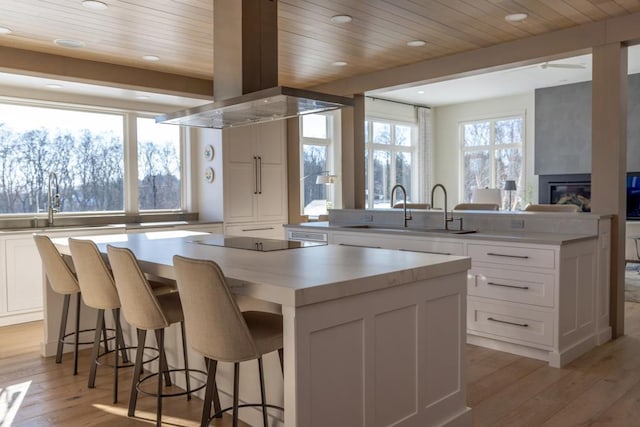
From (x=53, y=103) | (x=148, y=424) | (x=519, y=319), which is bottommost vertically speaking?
(x=148, y=424)

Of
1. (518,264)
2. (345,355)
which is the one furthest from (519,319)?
(345,355)

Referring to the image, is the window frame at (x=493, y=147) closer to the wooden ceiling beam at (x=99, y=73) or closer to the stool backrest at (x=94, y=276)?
the wooden ceiling beam at (x=99, y=73)

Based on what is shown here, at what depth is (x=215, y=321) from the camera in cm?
197

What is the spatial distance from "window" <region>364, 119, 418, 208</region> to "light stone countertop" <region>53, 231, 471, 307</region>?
23.3 feet

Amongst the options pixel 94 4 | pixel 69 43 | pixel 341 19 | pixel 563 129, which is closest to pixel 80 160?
pixel 69 43

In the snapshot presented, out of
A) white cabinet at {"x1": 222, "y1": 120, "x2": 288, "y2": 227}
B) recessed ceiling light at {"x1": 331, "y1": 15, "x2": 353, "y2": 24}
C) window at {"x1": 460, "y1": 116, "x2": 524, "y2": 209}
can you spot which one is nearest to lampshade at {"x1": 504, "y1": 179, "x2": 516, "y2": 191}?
window at {"x1": 460, "y1": 116, "x2": 524, "y2": 209}

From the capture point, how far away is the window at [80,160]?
5.43 meters

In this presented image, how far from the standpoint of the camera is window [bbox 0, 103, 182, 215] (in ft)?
17.8

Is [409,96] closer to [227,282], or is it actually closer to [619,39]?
[619,39]

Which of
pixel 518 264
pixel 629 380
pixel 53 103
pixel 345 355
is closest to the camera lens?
pixel 345 355

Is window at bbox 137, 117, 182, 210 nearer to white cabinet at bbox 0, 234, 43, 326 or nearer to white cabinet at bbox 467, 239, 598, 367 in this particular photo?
white cabinet at bbox 0, 234, 43, 326

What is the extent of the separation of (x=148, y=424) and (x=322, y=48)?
3439 millimetres

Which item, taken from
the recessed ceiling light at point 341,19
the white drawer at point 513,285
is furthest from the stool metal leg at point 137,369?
the recessed ceiling light at point 341,19

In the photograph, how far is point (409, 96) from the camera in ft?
32.3
